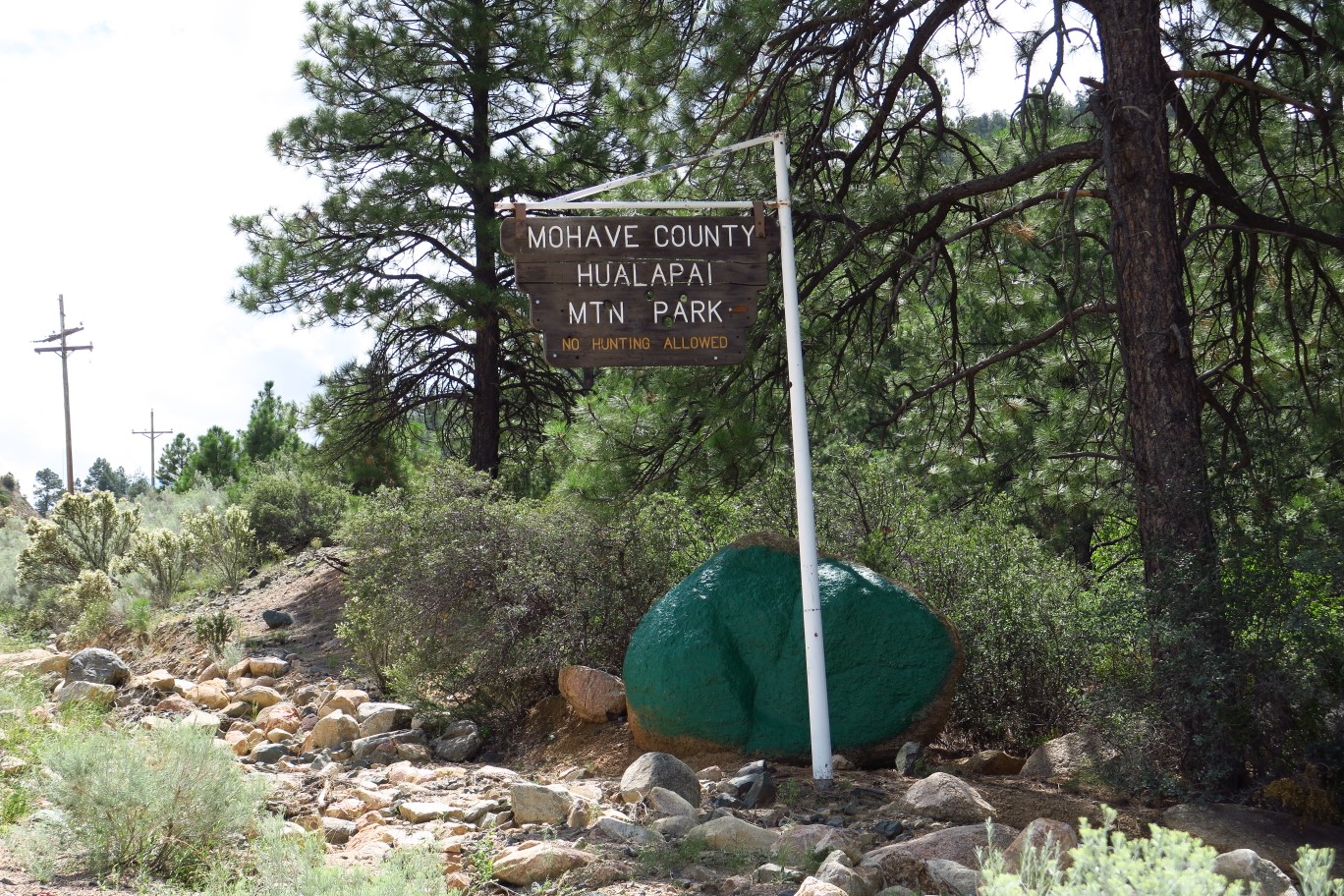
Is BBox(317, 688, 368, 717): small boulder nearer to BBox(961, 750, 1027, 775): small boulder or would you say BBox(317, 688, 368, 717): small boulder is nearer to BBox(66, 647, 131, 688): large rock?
BBox(66, 647, 131, 688): large rock

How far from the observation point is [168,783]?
5.38m

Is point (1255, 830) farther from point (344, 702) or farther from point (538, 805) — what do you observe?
point (344, 702)

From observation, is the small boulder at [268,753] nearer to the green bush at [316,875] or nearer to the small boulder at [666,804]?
the green bush at [316,875]

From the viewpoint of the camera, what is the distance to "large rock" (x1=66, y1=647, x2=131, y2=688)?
12.4 meters

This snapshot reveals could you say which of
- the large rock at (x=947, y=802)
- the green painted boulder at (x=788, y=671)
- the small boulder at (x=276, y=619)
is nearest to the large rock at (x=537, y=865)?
the large rock at (x=947, y=802)

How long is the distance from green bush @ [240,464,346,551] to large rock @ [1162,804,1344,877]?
18.5 m

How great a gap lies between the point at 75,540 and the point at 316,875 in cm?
1944

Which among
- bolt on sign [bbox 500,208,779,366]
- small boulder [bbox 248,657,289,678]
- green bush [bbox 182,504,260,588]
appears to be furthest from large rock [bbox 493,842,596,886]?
green bush [bbox 182,504,260,588]

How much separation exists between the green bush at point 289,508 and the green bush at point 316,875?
17.7 m

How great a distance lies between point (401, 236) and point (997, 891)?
14.7 m

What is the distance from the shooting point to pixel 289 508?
22688 mm

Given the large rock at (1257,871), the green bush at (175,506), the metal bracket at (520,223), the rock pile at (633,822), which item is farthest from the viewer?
the green bush at (175,506)

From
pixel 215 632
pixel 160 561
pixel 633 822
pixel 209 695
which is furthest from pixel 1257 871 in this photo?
pixel 160 561

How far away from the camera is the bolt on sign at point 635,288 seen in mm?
6598
